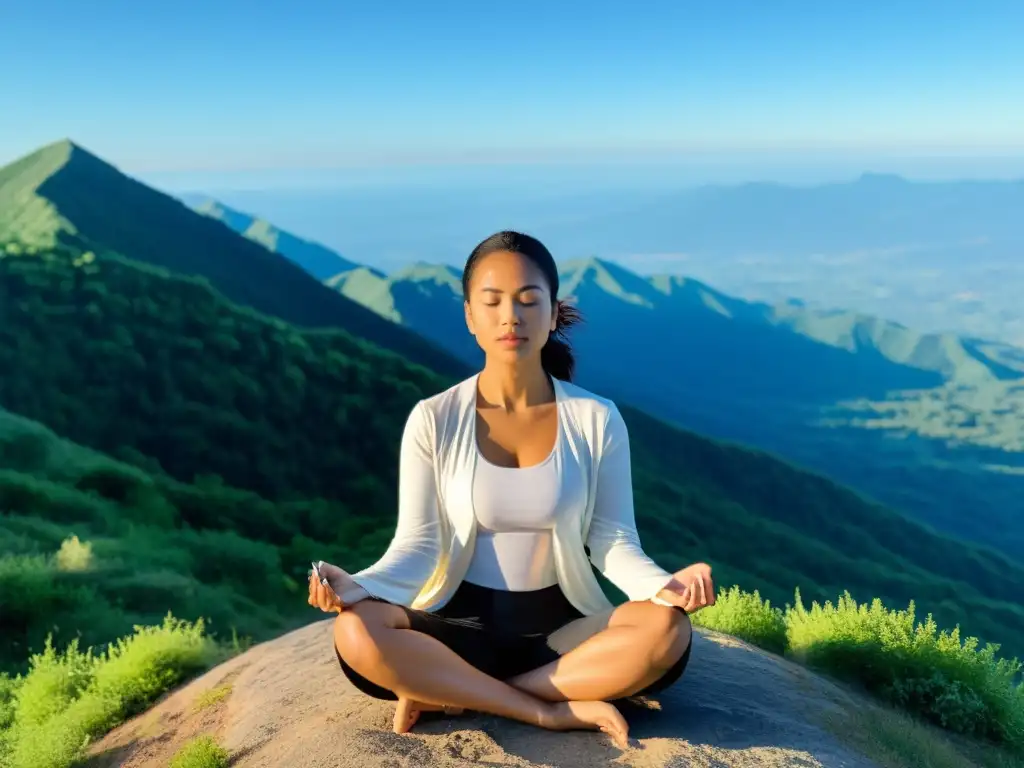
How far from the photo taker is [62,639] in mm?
10773

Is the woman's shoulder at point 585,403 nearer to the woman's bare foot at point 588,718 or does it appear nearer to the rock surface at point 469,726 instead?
the woman's bare foot at point 588,718

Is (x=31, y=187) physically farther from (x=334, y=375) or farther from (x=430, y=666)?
(x=430, y=666)

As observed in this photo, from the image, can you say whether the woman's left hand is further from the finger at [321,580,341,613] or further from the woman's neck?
the finger at [321,580,341,613]

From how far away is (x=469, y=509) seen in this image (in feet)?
15.2

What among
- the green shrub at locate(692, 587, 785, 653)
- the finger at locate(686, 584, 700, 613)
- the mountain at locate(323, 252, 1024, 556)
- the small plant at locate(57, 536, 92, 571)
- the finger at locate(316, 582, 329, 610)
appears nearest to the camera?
the finger at locate(316, 582, 329, 610)

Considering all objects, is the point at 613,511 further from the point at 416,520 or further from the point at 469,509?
the point at 416,520

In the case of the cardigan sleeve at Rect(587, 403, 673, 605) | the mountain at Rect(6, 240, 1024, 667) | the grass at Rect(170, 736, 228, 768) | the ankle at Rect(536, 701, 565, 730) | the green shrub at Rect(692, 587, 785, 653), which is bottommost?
the mountain at Rect(6, 240, 1024, 667)

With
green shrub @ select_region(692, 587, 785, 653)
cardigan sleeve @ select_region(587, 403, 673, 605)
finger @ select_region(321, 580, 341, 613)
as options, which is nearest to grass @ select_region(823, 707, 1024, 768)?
green shrub @ select_region(692, 587, 785, 653)

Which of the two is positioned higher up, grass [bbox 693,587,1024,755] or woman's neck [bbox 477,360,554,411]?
woman's neck [bbox 477,360,554,411]

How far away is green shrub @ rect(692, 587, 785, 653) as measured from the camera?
812 cm

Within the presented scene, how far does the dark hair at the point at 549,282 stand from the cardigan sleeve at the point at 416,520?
89cm

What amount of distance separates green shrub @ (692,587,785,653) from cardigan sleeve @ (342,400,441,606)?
443 centimetres

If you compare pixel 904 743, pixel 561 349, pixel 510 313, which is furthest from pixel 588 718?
pixel 904 743

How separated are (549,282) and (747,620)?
5.12 metres
